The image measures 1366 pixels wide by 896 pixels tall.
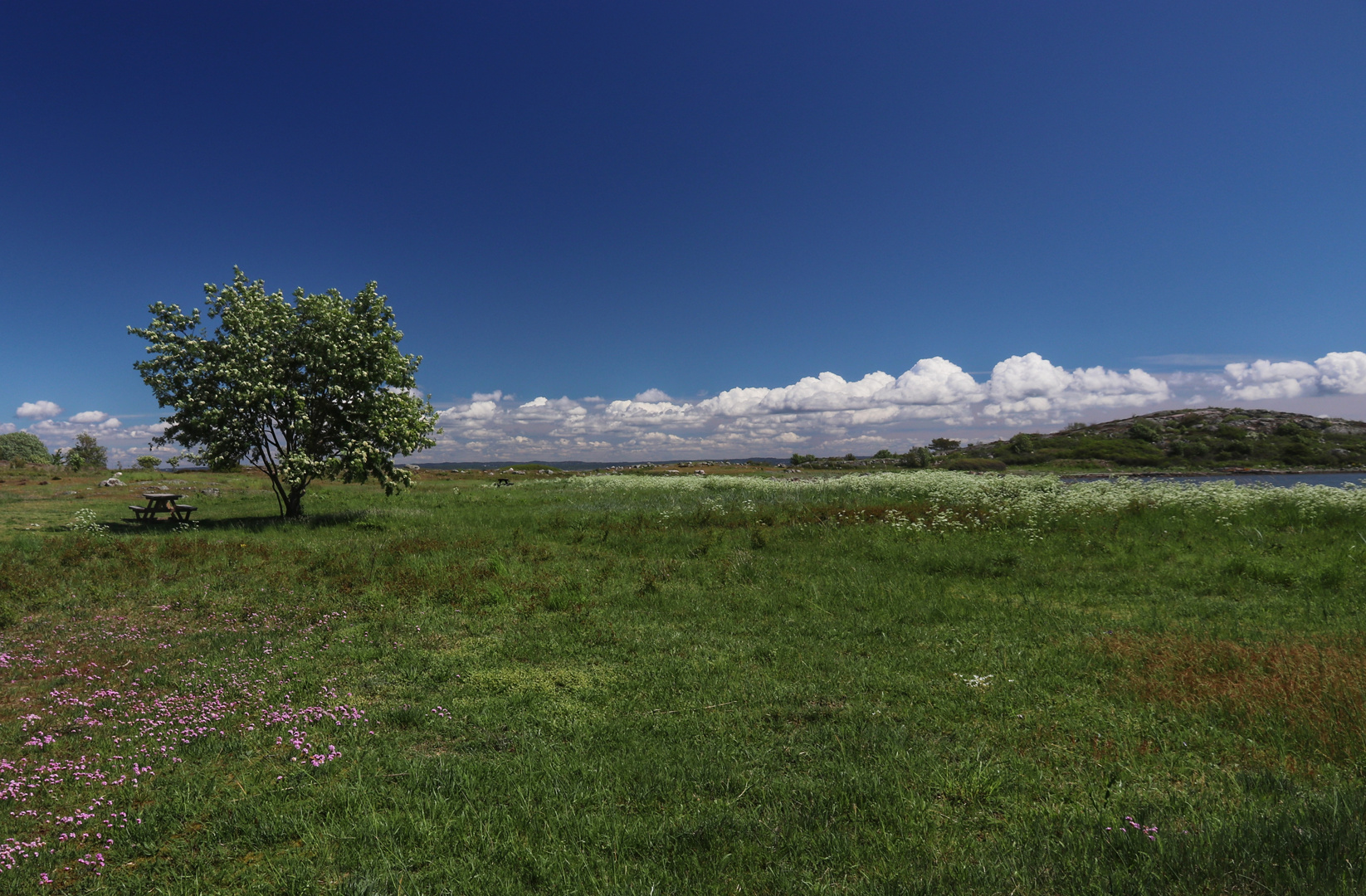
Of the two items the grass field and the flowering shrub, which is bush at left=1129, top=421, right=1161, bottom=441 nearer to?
the flowering shrub

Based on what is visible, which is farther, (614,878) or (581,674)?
(581,674)

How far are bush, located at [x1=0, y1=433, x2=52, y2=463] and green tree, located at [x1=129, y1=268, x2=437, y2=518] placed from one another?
Result: 107 metres

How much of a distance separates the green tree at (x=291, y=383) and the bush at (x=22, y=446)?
10695cm

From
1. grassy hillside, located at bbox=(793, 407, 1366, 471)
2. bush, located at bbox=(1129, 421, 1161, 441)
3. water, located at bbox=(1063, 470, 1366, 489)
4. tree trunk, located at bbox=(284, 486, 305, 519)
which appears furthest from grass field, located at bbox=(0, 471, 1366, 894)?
bush, located at bbox=(1129, 421, 1161, 441)

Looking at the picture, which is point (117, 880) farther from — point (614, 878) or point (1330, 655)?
point (1330, 655)

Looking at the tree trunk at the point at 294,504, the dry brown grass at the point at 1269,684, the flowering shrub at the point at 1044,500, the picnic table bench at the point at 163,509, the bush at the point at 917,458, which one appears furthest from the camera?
the bush at the point at 917,458

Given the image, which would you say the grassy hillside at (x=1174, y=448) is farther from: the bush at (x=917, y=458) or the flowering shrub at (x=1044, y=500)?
the flowering shrub at (x=1044, y=500)

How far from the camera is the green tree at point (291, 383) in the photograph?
2280 centimetres

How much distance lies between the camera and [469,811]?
4.77 m

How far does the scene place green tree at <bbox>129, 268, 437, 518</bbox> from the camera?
22.8 m

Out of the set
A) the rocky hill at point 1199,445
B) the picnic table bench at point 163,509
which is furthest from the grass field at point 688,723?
the rocky hill at point 1199,445

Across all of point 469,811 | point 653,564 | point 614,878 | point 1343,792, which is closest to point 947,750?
point 1343,792

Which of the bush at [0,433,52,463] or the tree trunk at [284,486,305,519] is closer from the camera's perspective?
the tree trunk at [284,486,305,519]

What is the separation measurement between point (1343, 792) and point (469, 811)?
7.08 metres
